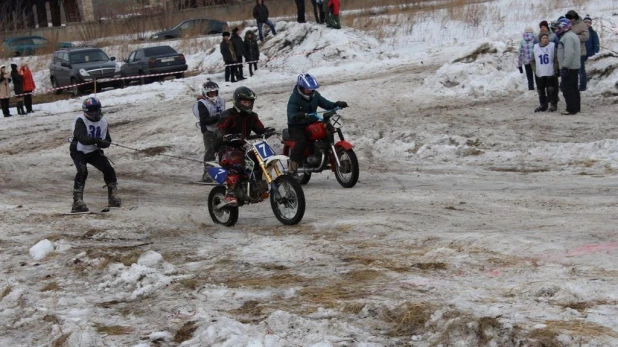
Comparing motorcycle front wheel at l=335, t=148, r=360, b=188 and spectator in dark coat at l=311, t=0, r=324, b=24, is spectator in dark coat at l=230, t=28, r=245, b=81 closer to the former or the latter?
spectator in dark coat at l=311, t=0, r=324, b=24

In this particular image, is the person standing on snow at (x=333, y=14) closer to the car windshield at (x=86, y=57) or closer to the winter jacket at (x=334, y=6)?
the winter jacket at (x=334, y=6)

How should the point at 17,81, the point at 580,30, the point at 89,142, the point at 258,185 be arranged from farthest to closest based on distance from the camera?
1. the point at 17,81
2. the point at 580,30
3. the point at 89,142
4. the point at 258,185

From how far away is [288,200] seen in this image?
33.6 ft

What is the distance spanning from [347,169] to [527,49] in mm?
7634

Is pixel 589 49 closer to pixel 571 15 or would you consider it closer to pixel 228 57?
pixel 571 15

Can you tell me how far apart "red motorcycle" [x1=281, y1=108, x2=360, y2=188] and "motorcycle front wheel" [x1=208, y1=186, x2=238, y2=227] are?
8.84 feet

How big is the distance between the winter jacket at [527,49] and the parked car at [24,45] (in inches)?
1157

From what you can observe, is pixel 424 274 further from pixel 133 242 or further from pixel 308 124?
pixel 308 124

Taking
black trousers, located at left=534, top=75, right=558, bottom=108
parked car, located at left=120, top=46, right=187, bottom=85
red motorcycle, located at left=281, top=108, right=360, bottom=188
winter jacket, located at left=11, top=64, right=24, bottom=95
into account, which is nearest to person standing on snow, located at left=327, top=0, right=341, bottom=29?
parked car, located at left=120, top=46, right=187, bottom=85

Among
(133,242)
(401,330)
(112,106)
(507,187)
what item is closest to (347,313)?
(401,330)

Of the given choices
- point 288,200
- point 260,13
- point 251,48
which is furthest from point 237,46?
point 288,200

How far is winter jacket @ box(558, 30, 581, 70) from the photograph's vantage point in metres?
16.4

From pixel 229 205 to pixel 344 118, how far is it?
8936mm

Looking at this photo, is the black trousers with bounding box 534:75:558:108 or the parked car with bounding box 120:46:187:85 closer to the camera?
the black trousers with bounding box 534:75:558:108
